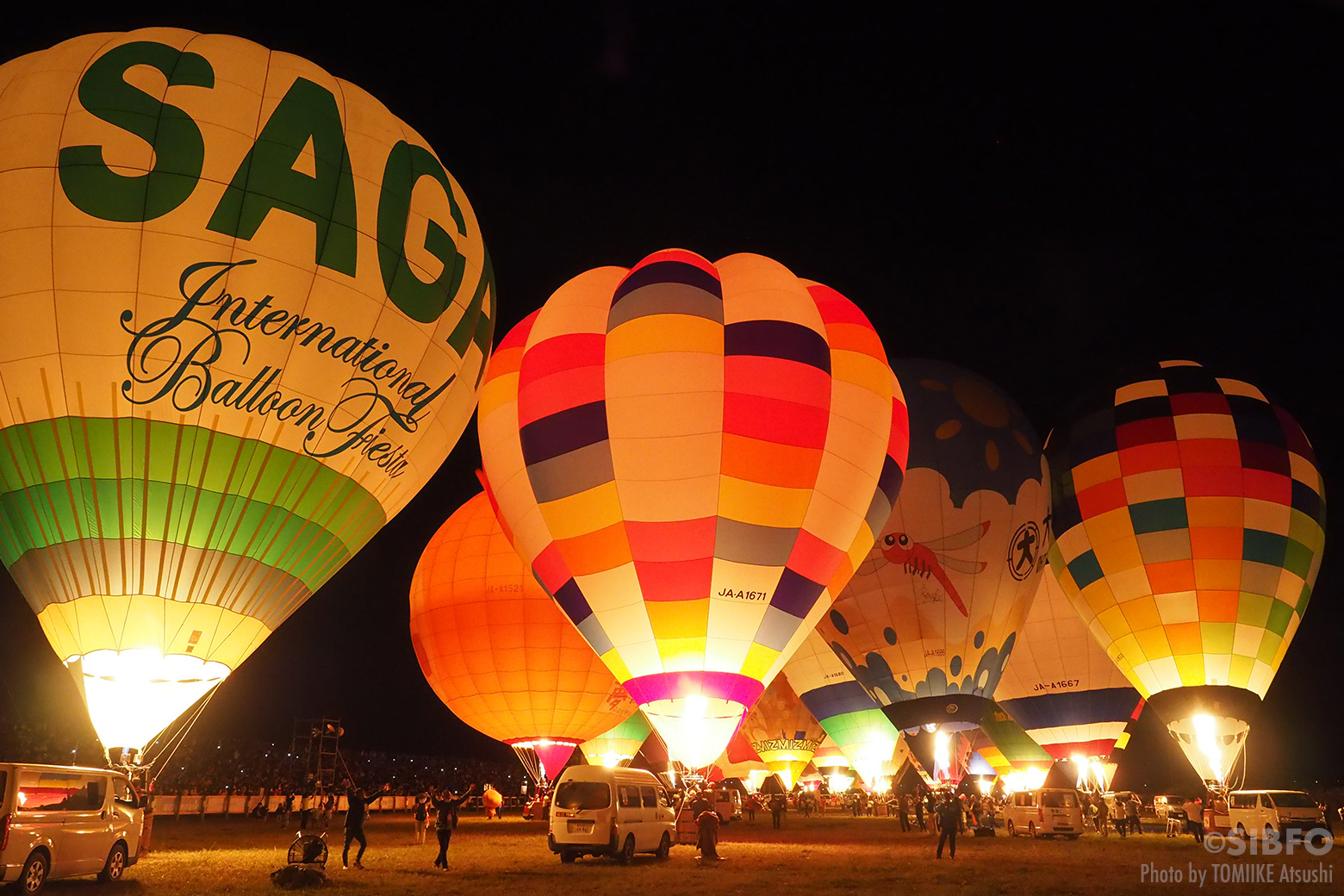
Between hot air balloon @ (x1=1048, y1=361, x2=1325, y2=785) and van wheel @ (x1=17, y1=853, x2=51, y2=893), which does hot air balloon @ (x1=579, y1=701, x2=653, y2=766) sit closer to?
hot air balloon @ (x1=1048, y1=361, x2=1325, y2=785)

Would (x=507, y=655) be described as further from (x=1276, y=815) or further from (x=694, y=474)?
(x=1276, y=815)

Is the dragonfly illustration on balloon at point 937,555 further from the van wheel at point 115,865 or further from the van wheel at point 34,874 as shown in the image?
the van wheel at point 34,874

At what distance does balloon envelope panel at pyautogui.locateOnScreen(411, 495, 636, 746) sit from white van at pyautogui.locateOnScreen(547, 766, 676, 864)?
8.17 meters

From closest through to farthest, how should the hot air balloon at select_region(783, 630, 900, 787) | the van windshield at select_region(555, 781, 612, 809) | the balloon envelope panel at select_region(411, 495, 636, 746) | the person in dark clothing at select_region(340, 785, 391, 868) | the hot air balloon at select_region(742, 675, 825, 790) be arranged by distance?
the person in dark clothing at select_region(340, 785, 391, 868) → the van windshield at select_region(555, 781, 612, 809) → the balloon envelope panel at select_region(411, 495, 636, 746) → the hot air balloon at select_region(783, 630, 900, 787) → the hot air balloon at select_region(742, 675, 825, 790)

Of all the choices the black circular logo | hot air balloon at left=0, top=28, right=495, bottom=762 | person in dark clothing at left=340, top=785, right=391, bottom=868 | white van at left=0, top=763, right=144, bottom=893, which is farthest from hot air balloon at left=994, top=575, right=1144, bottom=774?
white van at left=0, top=763, right=144, bottom=893

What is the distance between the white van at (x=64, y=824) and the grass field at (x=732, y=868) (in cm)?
25

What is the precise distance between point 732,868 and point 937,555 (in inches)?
301

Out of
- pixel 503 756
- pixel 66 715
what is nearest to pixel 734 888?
pixel 66 715

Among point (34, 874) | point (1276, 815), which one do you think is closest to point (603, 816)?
point (34, 874)

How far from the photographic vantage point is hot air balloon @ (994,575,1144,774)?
2198 centimetres

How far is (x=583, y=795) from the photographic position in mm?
11141

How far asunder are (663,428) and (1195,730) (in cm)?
1163

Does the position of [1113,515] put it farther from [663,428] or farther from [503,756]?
[503,756]

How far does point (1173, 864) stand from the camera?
1127cm
